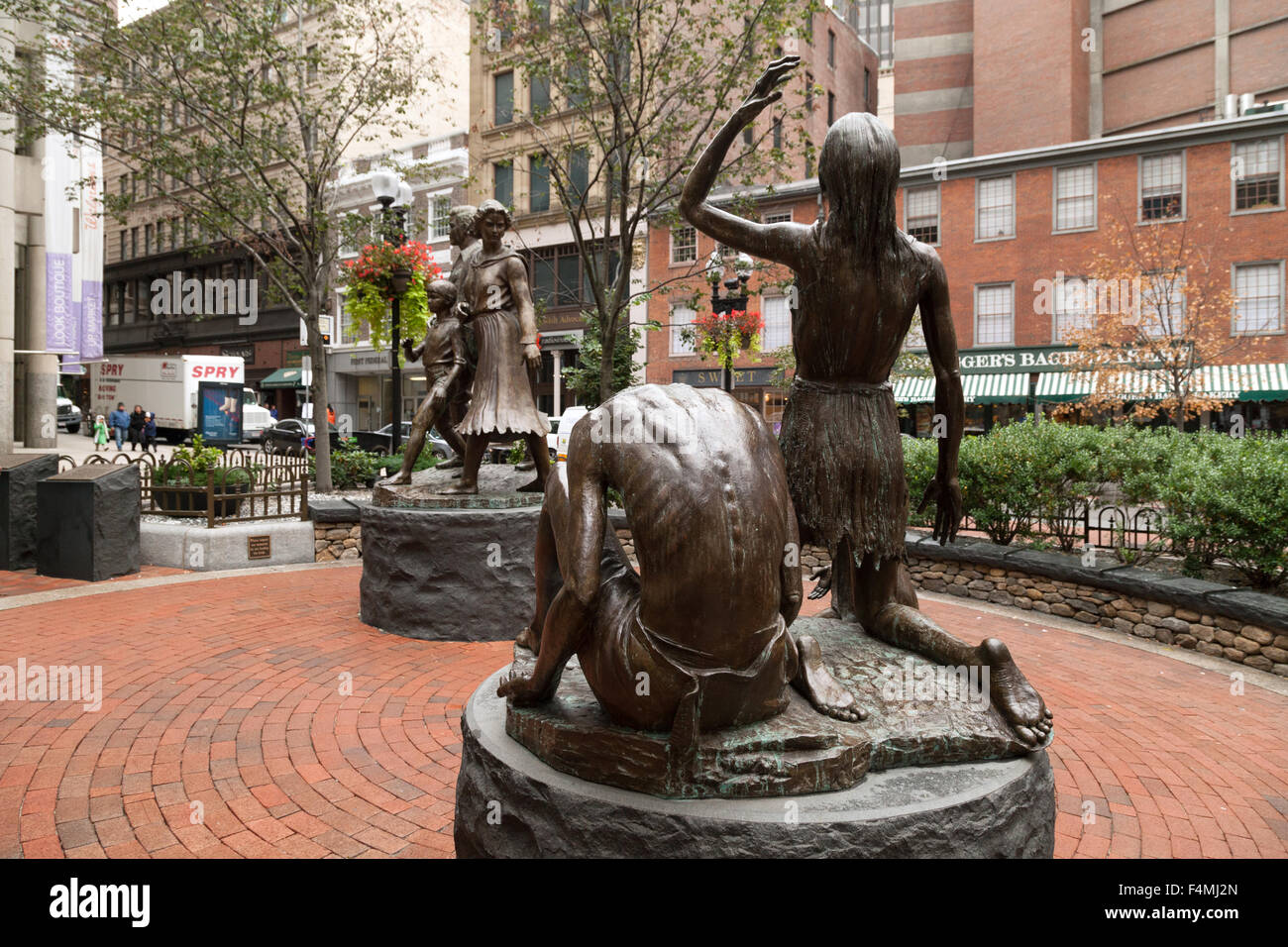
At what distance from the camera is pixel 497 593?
614 cm

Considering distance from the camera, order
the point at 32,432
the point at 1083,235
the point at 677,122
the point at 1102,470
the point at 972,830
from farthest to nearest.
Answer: the point at 1083,235, the point at 32,432, the point at 677,122, the point at 1102,470, the point at 972,830

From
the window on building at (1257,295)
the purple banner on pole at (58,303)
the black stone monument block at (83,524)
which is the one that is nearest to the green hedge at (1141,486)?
the black stone monument block at (83,524)

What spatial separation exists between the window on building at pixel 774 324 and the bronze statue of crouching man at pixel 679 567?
25.4 meters

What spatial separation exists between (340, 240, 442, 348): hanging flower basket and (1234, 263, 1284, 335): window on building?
22.1m

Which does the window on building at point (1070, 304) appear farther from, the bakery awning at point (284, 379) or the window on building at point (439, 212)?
the bakery awning at point (284, 379)

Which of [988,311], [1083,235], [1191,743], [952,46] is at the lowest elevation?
[1191,743]

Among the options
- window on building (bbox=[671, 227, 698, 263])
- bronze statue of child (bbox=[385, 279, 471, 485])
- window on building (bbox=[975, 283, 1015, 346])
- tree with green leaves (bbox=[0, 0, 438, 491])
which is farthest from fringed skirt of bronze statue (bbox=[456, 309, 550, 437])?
window on building (bbox=[975, 283, 1015, 346])

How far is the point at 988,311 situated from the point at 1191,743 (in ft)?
78.2

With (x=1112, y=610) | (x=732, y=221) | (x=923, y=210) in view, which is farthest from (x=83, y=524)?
(x=923, y=210)

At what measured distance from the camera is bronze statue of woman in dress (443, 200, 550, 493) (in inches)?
248

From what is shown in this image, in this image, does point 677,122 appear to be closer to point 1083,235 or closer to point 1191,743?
point 1191,743

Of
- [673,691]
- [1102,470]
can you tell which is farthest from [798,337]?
[1102,470]

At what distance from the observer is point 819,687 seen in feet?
7.72

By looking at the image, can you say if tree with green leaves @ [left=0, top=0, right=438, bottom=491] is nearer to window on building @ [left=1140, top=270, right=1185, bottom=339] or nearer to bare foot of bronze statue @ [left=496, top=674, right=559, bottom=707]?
bare foot of bronze statue @ [left=496, top=674, right=559, bottom=707]
